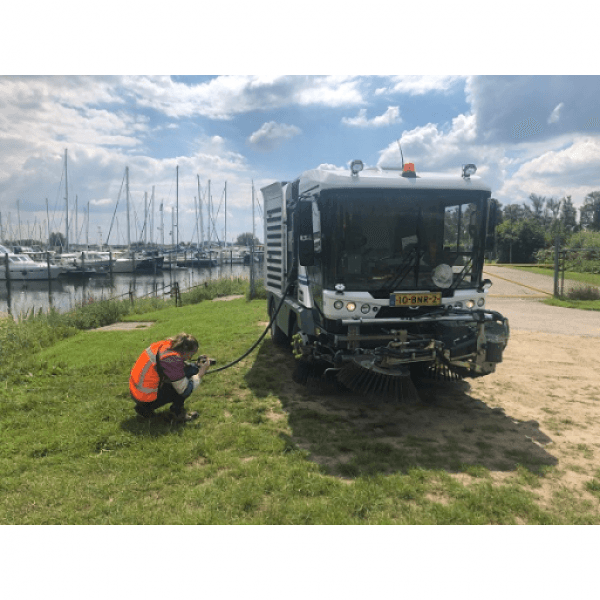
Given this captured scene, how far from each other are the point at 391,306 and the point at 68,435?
12.2 ft

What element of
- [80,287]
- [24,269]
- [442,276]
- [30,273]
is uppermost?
[442,276]

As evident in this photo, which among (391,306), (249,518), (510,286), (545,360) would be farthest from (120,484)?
(510,286)

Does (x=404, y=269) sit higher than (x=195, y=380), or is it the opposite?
(x=404, y=269)

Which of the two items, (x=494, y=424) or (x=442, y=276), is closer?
(x=494, y=424)

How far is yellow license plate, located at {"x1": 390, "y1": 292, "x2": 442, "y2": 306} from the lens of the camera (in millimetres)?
5336

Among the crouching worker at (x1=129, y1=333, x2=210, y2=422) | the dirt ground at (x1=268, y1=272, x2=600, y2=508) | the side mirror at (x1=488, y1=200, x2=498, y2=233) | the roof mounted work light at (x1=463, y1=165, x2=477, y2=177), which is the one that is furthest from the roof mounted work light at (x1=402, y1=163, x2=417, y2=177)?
the crouching worker at (x1=129, y1=333, x2=210, y2=422)

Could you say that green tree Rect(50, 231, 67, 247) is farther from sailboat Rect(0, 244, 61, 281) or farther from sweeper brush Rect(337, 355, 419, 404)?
sweeper brush Rect(337, 355, 419, 404)

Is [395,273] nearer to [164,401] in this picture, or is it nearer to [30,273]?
[164,401]

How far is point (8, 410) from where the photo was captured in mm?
5688

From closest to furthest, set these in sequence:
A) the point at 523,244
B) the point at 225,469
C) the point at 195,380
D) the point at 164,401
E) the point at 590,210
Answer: the point at 225,469, the point at 164,401, the point at 195,380, the point at 523,244, the point at 590,210

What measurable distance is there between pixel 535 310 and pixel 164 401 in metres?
13.0

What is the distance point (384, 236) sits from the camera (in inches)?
214

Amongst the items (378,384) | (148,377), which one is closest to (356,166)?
(378,384)

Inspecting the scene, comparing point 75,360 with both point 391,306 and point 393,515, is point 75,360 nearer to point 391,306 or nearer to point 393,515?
point 391,306
